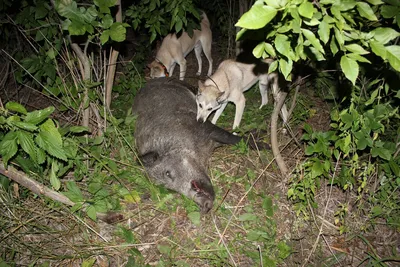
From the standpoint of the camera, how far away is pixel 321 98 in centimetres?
556

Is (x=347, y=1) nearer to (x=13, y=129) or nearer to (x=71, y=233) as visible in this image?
(x=13, y=129)

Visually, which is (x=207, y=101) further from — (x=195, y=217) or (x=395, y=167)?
(x=395, y=167)

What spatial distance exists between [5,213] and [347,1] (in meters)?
3.75

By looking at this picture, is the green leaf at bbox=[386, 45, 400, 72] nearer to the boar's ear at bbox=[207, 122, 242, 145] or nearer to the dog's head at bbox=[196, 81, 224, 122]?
the boar's ear at bbox=[207, 122, 242, 145]

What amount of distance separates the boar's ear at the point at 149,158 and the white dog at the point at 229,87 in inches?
39.1

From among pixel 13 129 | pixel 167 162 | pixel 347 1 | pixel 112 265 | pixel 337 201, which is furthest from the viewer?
pixel 167 162

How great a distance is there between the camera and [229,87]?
5.24 m

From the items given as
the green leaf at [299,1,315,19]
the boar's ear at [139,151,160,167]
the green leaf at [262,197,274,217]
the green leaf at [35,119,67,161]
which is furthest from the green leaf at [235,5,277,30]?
the boar's ear at [139,151,160,167]

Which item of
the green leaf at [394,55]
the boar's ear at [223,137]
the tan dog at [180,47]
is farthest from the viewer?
the tan dog at [180,47]

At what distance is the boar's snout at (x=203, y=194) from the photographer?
147 inches

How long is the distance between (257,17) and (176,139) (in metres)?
3.26

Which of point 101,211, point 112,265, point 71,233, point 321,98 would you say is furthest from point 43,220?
point 321,98

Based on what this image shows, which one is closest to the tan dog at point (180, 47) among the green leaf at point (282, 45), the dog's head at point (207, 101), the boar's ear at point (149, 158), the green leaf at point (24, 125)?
Answer: the dog's head at point (207, 101)

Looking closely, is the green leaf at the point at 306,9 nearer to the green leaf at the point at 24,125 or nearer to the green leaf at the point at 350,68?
the green leaf at the point at 350,68
